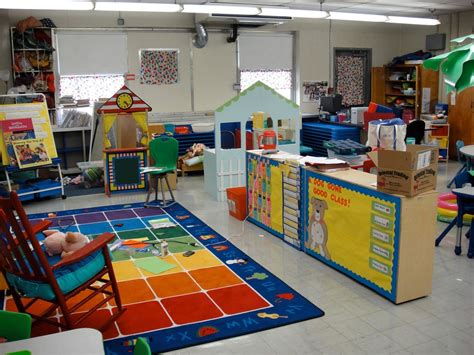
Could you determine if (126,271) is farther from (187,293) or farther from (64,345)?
(64,345)

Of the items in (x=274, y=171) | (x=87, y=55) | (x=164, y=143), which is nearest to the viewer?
(x=274, y=171)

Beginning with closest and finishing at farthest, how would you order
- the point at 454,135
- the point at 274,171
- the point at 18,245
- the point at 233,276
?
the point at 18,245 → the point at 233,276 → the point at 274,171 → the point at 454,135

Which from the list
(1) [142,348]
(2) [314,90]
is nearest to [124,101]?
(2) [314,90]

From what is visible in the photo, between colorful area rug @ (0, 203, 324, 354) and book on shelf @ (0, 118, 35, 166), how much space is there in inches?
73.3

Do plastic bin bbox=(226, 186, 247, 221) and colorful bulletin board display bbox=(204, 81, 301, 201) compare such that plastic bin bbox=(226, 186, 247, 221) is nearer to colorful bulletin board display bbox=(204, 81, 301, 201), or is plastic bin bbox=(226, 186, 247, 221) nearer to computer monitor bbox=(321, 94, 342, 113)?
colorful bulletin board display bbox=(204, 81, 301, 201)

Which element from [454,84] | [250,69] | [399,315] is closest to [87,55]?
[250,69]

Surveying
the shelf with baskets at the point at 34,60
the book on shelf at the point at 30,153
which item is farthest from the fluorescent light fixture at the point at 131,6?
the shelf with baskets at the point at 34,60

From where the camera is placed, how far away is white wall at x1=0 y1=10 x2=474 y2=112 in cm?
1077

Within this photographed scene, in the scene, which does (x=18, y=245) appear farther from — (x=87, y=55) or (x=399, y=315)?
(x=87, y=55)

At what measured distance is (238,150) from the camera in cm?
815

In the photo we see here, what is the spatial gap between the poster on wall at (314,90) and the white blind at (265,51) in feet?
2.03

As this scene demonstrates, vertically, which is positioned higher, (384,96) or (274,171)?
(384,96)

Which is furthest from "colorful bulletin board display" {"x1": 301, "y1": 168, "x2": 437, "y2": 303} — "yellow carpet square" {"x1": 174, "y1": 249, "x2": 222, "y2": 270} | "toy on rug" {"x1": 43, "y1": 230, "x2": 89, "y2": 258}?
"toy on rug" {"x1": 43, "y1": 230, "x2": 89, "y2": 258}

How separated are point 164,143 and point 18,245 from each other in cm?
439
